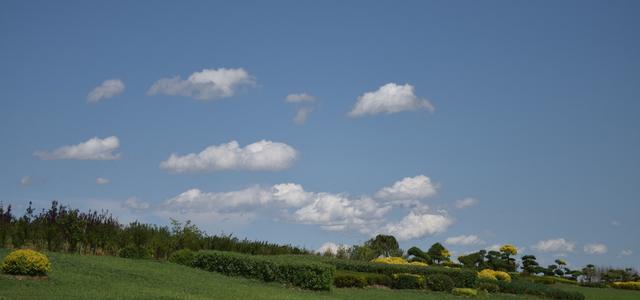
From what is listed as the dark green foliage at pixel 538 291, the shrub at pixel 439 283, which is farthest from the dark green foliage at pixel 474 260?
the shrub at pixel 439 283

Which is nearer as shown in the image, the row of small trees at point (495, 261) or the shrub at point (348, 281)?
the shrub at point (348, 281)

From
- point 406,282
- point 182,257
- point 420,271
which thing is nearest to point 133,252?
point 182,257

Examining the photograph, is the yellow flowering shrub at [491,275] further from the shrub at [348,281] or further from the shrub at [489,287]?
the shrub at [348,281]

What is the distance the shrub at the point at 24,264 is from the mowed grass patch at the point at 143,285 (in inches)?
12.5

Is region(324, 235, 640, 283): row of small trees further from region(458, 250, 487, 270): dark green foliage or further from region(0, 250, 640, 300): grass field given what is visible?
region(0, 250, 640, 300): grass field

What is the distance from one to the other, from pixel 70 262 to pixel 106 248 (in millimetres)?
5041

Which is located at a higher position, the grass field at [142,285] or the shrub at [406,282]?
the shrub at [406,282]

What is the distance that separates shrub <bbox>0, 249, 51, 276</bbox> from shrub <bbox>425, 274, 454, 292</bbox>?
13292 millimetres

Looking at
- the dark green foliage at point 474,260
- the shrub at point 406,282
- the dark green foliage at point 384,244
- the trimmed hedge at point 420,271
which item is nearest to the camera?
the shrub at point 406,282

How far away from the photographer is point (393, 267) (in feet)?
83.1

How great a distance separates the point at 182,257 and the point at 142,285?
6.36 meters

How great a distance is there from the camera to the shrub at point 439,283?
24312mm

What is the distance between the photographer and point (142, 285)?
17.2 metres

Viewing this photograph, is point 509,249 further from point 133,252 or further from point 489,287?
point 133,252
